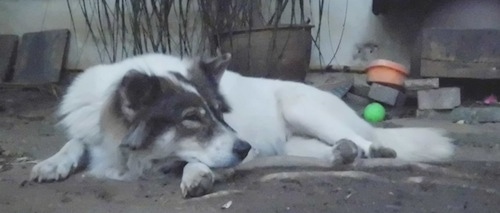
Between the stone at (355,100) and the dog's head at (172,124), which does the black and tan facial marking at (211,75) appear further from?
the stone at (355,100)

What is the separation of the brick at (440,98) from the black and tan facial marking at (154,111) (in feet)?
7.27

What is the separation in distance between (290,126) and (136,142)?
0.93m

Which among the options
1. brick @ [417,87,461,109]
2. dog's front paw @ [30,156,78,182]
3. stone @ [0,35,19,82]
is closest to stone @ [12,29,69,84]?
stone @ [0,35,19,82]

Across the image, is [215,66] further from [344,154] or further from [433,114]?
[433,114]

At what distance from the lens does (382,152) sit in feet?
11.2

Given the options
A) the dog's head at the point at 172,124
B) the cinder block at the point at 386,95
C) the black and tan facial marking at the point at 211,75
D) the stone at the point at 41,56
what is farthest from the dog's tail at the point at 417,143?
the stone at the point at 41,56

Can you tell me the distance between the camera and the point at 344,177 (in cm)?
307

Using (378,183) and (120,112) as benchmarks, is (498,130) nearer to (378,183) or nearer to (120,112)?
(378,183)

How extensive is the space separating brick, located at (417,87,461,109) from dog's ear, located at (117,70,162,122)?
91.9 inches

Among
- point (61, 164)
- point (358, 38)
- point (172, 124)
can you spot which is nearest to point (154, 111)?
point (172, 124)

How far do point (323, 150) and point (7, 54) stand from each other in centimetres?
323

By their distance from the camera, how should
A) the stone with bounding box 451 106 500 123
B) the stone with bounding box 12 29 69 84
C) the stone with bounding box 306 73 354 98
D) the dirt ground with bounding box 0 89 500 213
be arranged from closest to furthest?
the dirt ground with bounding box 0 89 500 213, the stone with bounding box 451 106 500 123, the stone with bounding box 306 73 354 98, the stone with bounding box 12 29 69 84

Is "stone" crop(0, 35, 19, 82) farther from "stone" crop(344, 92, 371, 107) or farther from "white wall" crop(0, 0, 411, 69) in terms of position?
"stone" crop(344, 92, 371, 107)

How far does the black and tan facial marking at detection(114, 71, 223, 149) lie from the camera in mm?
2922
